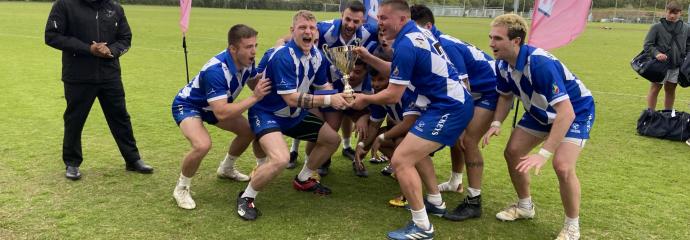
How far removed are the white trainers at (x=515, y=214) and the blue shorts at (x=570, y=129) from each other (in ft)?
2.50

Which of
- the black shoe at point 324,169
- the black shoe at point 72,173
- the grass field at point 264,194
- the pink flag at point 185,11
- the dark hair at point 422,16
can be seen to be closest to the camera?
the grass field at point 264,194

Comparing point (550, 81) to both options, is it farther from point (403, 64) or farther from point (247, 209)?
point (247, 209)

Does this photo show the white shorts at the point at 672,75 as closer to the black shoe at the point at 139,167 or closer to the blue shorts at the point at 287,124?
the blue shorts at the point at 287,124

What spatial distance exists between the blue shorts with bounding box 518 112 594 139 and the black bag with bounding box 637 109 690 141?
457 centimetres

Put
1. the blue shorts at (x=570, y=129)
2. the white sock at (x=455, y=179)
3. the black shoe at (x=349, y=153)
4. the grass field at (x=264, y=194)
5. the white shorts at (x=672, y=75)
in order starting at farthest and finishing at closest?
the white shorts at (x=672, y=75), the black shoe at (x=349, y=153), the white sock at (x=455, y=179), the grass field at (x=264, y=194), the blue shorts at (x=570, y=129)

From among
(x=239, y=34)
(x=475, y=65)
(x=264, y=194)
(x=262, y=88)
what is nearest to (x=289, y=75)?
(x=262, y=88)

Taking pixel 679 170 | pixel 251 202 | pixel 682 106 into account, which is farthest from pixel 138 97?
pixel 682 106

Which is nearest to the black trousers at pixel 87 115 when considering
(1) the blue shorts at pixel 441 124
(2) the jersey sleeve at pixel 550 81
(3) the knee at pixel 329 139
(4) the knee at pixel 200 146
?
(4) the knee at pixel 200 146

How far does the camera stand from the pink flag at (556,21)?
6180 millimetres

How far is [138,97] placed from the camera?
1038cm

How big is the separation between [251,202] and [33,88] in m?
8.15

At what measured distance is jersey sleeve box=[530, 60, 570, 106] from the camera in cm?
393

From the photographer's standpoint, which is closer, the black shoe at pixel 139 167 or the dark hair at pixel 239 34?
the dark hair at pixel 239 34

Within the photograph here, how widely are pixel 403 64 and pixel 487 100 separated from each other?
50.0 inches
